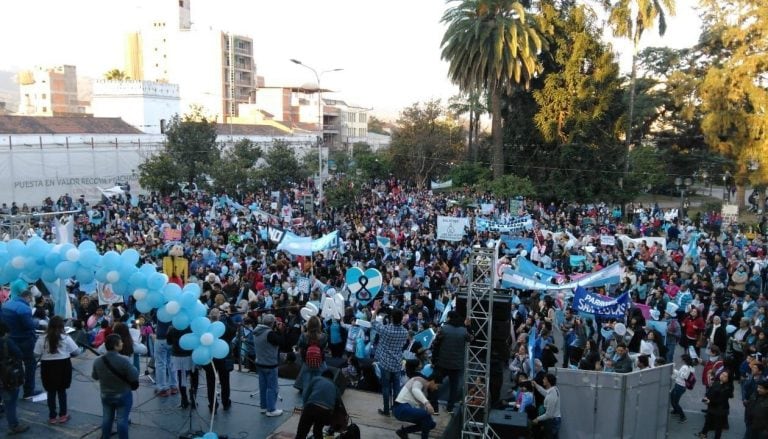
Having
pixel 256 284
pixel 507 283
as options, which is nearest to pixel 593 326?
pixel 507 283

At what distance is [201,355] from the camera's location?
730 cm

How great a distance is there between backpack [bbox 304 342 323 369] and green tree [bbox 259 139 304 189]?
101 feet

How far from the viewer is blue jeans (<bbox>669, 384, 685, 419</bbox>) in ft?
31.5

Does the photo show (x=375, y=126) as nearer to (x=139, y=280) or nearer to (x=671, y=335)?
(x=671, y=335)

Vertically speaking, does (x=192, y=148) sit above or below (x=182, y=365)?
above

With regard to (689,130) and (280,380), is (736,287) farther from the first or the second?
(689,130)

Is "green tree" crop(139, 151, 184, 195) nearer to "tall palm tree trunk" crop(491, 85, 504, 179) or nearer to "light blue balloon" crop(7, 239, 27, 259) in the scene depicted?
"tall palm tree trunk" crop(491, 85, 504, 179)

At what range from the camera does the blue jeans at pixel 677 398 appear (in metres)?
9.61

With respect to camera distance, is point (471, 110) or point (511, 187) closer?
point (511, 187)

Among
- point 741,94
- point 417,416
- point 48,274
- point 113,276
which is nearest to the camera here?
point 417,416

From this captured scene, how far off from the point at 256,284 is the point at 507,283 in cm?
572

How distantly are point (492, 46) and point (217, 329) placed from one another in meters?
28.5

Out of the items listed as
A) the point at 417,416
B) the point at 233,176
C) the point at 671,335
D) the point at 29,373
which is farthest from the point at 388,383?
the point at 233,176

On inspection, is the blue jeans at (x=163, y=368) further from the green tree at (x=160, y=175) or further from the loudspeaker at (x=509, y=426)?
the green tree at (x=160, y=175)
